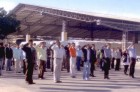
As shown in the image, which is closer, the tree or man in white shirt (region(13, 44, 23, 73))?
man in white shirt (region(13, 44, 23, 73))

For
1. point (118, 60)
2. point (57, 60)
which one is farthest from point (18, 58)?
point (118, 60)

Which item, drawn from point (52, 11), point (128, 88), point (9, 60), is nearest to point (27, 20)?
point (52, 11)

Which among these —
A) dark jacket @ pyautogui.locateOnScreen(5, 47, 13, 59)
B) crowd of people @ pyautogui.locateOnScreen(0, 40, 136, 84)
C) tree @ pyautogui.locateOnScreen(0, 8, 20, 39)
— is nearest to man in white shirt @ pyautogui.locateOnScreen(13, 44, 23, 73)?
crowd of people @ pyautogui.locateOnScreen(0, 40, 136, 84)

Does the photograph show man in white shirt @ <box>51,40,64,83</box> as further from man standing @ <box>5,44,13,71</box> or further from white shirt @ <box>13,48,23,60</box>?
man standing @ <box>5,44,13,71</box>

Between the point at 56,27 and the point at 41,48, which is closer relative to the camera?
the point at 41,48

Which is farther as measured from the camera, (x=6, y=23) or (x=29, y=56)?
(x=6, y=23)

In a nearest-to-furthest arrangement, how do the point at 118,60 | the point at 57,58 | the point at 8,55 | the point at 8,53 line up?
the point at 57,58 → the point at 8,53 → the point at 8,55 → the point at 118,60

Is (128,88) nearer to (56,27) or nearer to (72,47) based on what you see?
(72,47)

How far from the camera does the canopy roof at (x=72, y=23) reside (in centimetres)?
4478

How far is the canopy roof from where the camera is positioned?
1763 inches

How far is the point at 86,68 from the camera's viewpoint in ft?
58.9

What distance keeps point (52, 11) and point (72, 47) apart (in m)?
27.9

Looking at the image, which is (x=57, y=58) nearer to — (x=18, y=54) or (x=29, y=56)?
(x=29, y=56)

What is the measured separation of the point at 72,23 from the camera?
2096 inches
